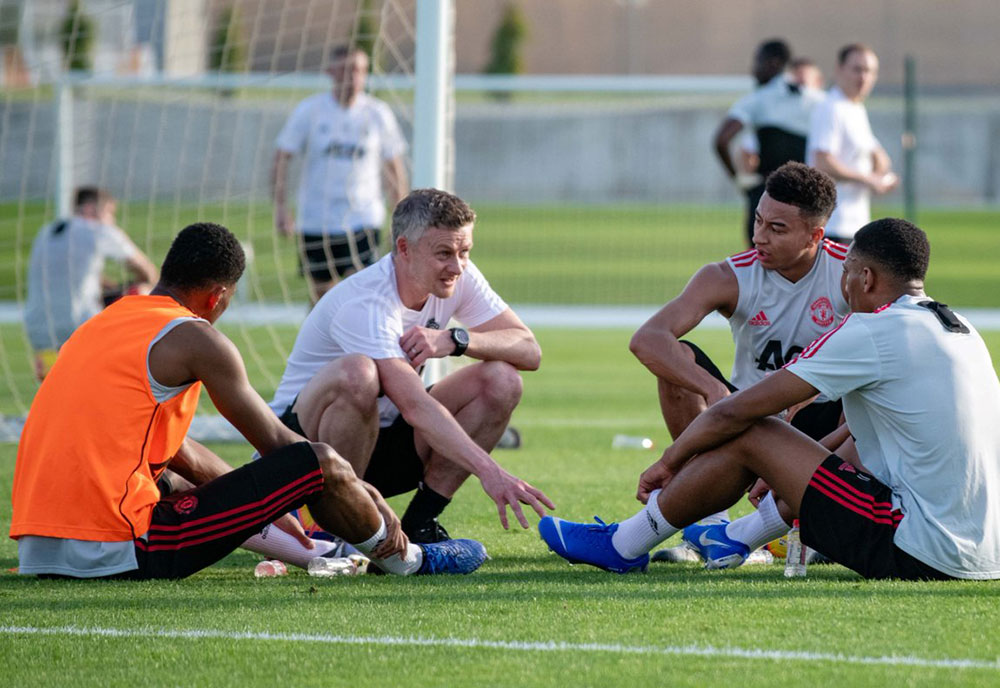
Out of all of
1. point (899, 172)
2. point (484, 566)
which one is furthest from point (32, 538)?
point (899, 172)

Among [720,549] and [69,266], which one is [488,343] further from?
[69,266]

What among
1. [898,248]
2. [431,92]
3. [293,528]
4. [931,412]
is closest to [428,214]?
[293,528]

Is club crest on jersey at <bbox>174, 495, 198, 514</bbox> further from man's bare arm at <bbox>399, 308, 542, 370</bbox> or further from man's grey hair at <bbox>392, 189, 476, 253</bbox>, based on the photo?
man's grey hair at <bbox>392, 189, 476, 253</bbox>

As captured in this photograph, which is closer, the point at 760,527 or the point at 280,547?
the point at 760,527

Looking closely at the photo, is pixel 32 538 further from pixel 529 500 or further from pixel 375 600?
pixel 529 500

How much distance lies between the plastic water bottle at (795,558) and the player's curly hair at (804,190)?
4.19ft

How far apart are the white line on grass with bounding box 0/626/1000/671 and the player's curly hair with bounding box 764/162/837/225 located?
86.7 inches

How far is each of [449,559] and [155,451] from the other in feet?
3.63

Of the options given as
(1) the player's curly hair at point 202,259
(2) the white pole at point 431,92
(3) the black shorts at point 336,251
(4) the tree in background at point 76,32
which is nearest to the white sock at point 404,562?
(1) the player's curly hair at point 202,259

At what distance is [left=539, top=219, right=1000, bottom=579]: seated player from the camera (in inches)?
178

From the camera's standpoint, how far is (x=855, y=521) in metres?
4.62

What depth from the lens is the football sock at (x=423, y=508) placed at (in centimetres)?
571

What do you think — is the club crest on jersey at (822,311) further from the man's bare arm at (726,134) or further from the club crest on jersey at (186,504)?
the man's bare arm at (726,134)

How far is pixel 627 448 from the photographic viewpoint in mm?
8523
